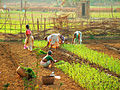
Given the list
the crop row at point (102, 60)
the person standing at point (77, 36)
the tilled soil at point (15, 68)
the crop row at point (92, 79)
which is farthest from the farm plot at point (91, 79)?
the person standing at point (77, 36)

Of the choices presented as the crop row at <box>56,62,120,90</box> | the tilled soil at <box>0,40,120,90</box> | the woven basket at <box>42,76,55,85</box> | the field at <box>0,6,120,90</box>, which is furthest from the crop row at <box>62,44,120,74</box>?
the woven basket at <box>42,76,55,85</box>

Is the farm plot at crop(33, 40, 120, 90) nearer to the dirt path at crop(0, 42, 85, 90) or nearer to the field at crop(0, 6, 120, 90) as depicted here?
the field at crop(0, 6, 120, 90)

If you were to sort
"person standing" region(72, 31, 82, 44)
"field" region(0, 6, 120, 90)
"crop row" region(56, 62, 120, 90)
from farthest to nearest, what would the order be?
"person standing" region(72, 31, 82, 44)
"field" region(0, 6, 120, 90)
"crop row" region(56, 62, 120, 90)

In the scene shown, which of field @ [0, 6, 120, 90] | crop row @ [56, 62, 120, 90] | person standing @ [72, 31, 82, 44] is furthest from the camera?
person standing @ [72, 31, 82, 44]

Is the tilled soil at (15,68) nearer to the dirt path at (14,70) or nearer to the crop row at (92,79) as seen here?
the dirt path at (14,70)

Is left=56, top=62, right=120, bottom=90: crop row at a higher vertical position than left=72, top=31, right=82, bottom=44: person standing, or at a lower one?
lower

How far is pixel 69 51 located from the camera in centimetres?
1287

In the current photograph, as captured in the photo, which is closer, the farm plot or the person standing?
the farm plot

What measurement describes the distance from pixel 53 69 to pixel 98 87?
8.93 feet

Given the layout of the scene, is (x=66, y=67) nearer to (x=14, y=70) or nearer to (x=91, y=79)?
(x=14, y=70)

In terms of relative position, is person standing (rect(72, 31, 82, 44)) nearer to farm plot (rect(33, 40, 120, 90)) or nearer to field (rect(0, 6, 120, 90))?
field (rect(0, 6, 120, 90))

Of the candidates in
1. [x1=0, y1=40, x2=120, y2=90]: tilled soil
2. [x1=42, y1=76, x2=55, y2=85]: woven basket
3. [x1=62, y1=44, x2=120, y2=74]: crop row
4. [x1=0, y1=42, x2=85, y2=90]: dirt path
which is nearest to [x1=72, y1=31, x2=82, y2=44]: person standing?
[x1=62, y1=44, x2=120, y2=74]: crop row

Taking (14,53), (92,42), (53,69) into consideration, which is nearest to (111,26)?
(92,42)

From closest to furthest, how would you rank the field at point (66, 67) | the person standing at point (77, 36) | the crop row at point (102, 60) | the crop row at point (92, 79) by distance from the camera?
the crop row at point (92, 79), the field at point (66, 67), the crop row at point (102, 60), the person standing at point (77, 36)
